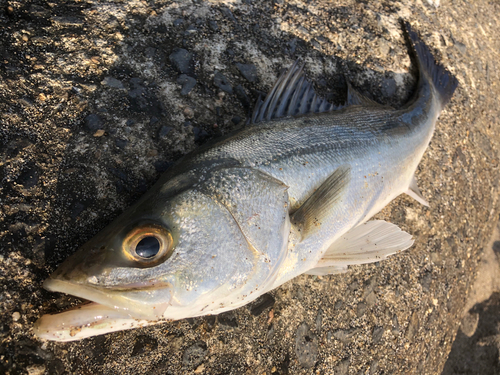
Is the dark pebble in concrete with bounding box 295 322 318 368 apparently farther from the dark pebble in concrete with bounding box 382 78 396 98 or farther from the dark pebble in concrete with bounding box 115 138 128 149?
the dark pebble in concrete with bounding box 382 78 396 98

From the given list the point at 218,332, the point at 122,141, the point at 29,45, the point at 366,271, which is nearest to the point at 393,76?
the point at 366,271

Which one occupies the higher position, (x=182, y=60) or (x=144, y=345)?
(x=182, y=60)

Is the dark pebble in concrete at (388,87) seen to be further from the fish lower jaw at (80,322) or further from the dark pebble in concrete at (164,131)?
the fish lower jaw at (80,322)

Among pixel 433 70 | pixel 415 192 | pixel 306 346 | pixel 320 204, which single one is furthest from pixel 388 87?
pixel 306 346

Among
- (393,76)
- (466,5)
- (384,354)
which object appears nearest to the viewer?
(384,354)

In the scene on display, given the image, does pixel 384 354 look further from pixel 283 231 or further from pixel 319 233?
pixel 283 231

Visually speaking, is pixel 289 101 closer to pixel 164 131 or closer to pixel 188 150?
pixel 188 150

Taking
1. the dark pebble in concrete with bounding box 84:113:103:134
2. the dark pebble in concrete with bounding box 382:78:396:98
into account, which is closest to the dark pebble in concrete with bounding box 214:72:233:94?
the dark pebble in concrete with bounding box 84:113:103:134
